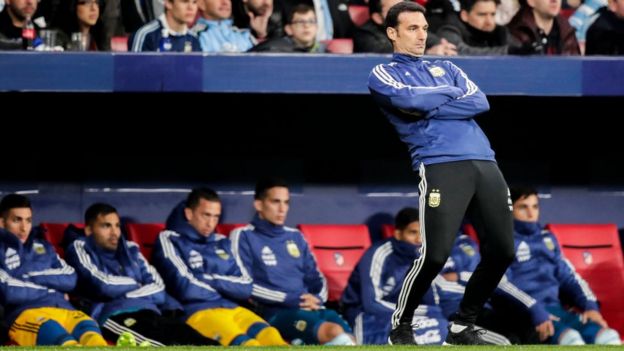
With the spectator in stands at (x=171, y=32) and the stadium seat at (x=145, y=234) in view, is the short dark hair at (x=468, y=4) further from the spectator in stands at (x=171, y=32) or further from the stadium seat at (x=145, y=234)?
the stadium seat at (x=145, y=234)

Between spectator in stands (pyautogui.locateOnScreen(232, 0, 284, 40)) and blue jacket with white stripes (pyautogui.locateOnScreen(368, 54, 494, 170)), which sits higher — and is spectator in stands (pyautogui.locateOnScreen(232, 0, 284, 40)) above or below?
above

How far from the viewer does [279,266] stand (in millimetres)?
8414

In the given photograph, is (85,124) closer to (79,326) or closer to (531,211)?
(79,326)

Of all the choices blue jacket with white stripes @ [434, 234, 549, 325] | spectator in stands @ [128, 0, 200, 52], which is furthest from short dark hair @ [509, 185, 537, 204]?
spectator in stands @ [128, 0, 200, 52]

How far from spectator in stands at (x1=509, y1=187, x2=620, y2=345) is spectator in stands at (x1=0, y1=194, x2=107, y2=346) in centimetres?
276

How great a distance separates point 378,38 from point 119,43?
167 centimetres

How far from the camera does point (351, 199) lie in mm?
9562

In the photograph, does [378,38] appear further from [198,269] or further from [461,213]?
[461,213]

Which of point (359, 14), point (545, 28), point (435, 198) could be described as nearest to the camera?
point (435, 198)

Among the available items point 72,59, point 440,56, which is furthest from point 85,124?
point 440,56

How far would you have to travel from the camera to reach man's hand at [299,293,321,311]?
8273mm

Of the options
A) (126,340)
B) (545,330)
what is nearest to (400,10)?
(126,340)

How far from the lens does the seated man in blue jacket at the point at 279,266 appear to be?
8.18 m

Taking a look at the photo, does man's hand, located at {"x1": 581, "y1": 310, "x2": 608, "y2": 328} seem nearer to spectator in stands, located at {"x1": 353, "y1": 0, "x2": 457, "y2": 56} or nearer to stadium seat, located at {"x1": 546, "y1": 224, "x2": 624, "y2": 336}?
stadium seat, located at {"x1": 546, "y1": 224, "x2": 624, "y2": 336}
